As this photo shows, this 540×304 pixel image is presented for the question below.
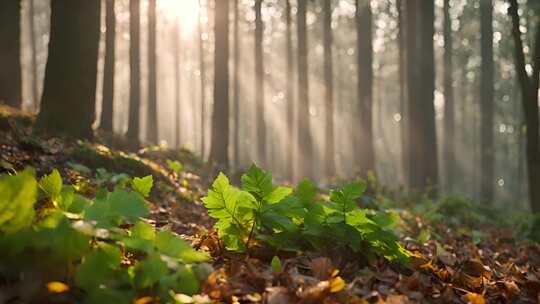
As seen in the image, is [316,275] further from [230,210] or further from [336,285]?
[230,210]

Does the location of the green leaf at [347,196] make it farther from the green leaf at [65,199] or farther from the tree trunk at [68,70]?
the tree trunk at [68,70]

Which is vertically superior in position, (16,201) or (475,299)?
(16,201)

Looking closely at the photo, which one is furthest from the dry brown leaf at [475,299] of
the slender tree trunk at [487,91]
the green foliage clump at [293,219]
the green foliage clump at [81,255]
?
the slender tree trunk at [487,91]

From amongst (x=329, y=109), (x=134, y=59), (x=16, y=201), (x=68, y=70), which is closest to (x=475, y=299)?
(x=16, y=201)

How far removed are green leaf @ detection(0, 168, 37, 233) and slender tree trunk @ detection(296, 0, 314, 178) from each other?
1876 cm

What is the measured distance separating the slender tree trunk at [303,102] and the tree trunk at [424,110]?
19.6 ft

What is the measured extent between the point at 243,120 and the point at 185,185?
43.9m

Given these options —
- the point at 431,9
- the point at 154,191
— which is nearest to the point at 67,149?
the point at 154,191

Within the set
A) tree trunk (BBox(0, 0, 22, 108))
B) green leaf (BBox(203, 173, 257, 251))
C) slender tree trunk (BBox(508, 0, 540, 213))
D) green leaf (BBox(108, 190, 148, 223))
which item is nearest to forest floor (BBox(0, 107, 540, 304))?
green leaf (BBox(203, 173, 257, 251))

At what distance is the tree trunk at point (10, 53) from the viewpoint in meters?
9.74

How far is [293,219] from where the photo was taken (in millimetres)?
2959

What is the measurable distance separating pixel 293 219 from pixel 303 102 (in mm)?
17912

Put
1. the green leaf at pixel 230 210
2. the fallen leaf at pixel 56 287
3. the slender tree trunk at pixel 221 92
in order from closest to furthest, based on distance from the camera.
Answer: the fallen leaf at pixel 56 287
the green leaf at pixel 230 210
the slender tree trunk at pixel 221 92

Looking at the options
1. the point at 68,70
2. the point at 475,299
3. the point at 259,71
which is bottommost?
the point at 475,299
